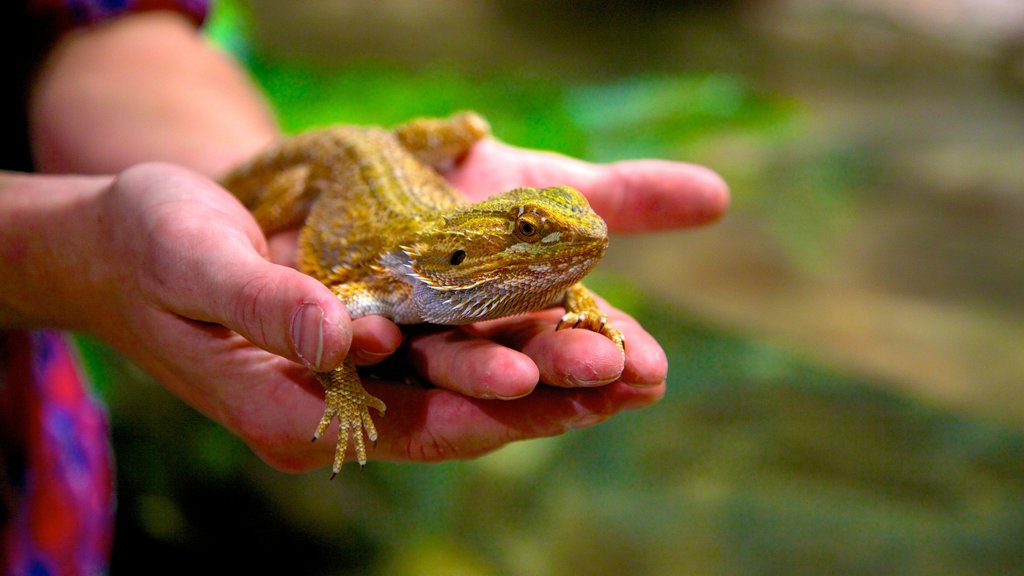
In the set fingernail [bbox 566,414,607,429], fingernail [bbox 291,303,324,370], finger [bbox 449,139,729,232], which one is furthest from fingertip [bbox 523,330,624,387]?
finger [bbox 449,139,729,232]

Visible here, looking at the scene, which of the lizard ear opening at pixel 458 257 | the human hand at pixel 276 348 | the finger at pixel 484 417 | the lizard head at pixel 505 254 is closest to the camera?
the human hand at pixel 276 348

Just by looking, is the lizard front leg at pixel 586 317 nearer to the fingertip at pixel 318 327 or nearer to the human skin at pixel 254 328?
the human skin at pixel 254 328

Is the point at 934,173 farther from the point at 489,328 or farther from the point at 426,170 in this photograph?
the point at 489,328

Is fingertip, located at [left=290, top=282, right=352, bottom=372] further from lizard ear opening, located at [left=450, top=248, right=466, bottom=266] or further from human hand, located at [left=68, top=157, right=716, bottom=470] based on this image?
lizard ear opening, located at [left=450, top=248, right=466, bottom=266]

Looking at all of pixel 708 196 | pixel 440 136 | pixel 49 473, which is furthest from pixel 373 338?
pixel 49 473

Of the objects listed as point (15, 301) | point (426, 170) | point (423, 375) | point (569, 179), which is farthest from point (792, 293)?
A: point (15, 301)

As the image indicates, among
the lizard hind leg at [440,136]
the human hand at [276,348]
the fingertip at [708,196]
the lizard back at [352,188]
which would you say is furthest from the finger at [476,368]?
the fingertip at [708,196]

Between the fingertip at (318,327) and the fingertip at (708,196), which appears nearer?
the fingertip at (318,327)
